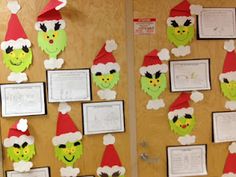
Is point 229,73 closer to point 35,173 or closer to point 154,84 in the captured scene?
point 154,84

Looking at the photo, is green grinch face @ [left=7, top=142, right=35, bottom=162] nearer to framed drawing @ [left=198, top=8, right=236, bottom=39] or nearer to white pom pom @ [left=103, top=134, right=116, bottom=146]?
white pom pom @ [left=103, top=134, right=116, bottom=146]

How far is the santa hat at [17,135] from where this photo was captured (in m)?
1.80

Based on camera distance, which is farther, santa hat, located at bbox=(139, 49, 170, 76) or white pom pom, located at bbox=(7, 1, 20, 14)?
santa hat, located at bbox=(139, 49, 170, 76)

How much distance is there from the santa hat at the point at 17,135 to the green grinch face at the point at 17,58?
299 mm

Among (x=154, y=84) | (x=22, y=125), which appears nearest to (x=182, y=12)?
(x=154, y=84)

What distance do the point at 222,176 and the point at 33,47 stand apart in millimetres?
1397

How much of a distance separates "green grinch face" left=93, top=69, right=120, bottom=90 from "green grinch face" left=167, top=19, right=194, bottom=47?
Answer: 390mm

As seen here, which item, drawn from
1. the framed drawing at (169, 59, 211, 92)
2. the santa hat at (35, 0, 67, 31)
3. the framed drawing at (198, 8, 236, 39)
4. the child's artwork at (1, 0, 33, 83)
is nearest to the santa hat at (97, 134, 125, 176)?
the framed drawing at (169, 59, 211, 92)

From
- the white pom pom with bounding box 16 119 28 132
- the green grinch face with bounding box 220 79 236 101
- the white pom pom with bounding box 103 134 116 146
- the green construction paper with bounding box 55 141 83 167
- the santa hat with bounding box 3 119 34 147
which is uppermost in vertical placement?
the green grinch face with bounding box 220 79 236 101

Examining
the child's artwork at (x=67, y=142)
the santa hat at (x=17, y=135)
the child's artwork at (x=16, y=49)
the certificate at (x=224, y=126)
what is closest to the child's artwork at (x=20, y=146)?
the santa hat at (x=17, y=135)

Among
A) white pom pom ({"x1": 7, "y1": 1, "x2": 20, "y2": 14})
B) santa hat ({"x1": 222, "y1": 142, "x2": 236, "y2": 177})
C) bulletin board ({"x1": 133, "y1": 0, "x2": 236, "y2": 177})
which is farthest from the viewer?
santa hat ({"x1": 222, "y1": 142, "x2": 236, "y2": 177})

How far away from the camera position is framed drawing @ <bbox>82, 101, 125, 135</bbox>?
186cm

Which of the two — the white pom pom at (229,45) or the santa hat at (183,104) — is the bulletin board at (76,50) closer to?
the santa hat at (183,104)

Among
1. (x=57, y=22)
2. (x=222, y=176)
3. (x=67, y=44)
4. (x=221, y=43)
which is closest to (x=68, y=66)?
(x=67, y=44)
